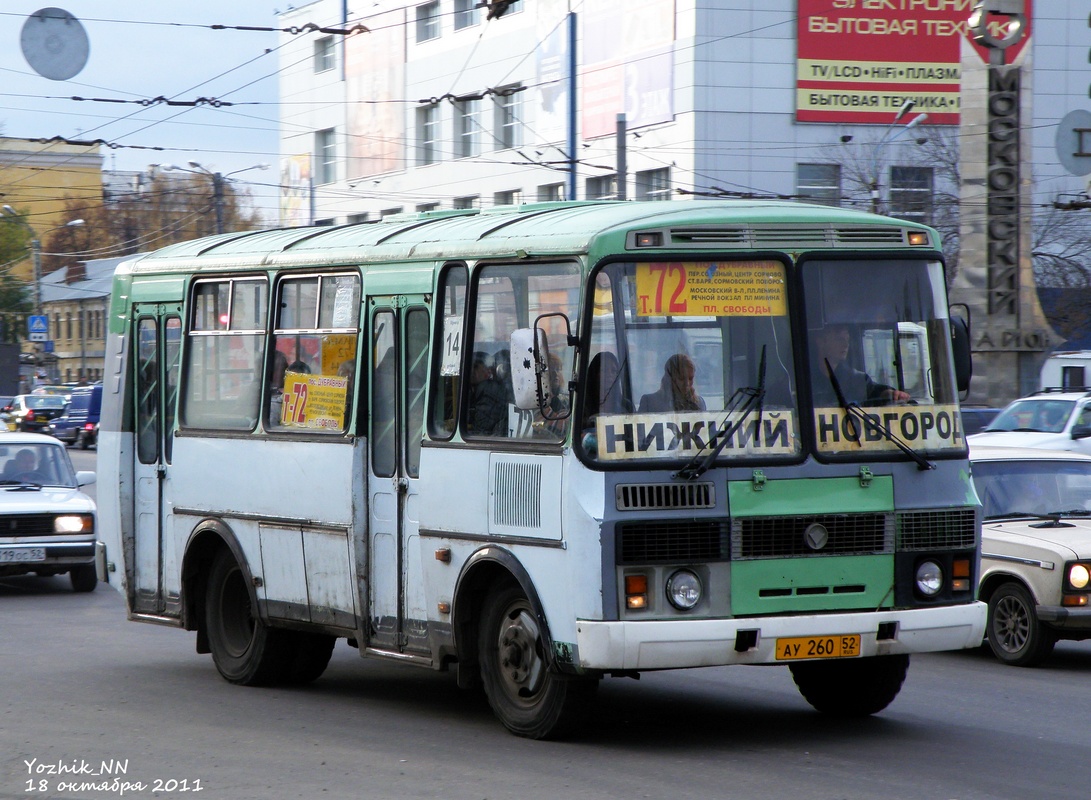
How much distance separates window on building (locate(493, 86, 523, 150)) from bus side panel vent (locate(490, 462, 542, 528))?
3868 cm

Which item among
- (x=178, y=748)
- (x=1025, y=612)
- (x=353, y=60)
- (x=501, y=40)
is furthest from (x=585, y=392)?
(x=353, y=60)

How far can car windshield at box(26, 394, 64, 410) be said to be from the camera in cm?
5562

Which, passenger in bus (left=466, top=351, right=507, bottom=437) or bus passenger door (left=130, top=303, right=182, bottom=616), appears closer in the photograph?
passenger in bus (left=466, top=351, right=507, bottom=437)

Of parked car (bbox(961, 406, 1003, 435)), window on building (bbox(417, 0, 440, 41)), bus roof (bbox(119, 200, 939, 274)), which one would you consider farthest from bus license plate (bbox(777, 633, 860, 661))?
window on building (bbox(417, 0, 440, 41))

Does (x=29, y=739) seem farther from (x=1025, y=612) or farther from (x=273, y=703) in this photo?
(x=1025, y=612)

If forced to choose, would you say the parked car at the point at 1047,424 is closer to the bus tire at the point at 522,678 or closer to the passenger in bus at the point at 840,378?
the passenger in bus at the point at 840,378

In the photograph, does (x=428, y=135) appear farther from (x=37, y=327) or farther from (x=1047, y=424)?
(x=1047, y=424)

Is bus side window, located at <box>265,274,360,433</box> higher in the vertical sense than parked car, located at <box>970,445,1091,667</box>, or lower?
higher

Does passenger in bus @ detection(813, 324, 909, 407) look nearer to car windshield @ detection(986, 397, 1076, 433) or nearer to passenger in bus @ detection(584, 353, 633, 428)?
passenger in bus @ detection(584, 353, 633, 428)

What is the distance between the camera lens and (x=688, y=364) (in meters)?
7.97

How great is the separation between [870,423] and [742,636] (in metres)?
1.25

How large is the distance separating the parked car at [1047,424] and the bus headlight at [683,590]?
→ 16.3m

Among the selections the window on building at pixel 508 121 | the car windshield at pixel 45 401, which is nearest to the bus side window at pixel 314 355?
the window on building at pixel 508 121

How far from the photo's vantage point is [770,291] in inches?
323
